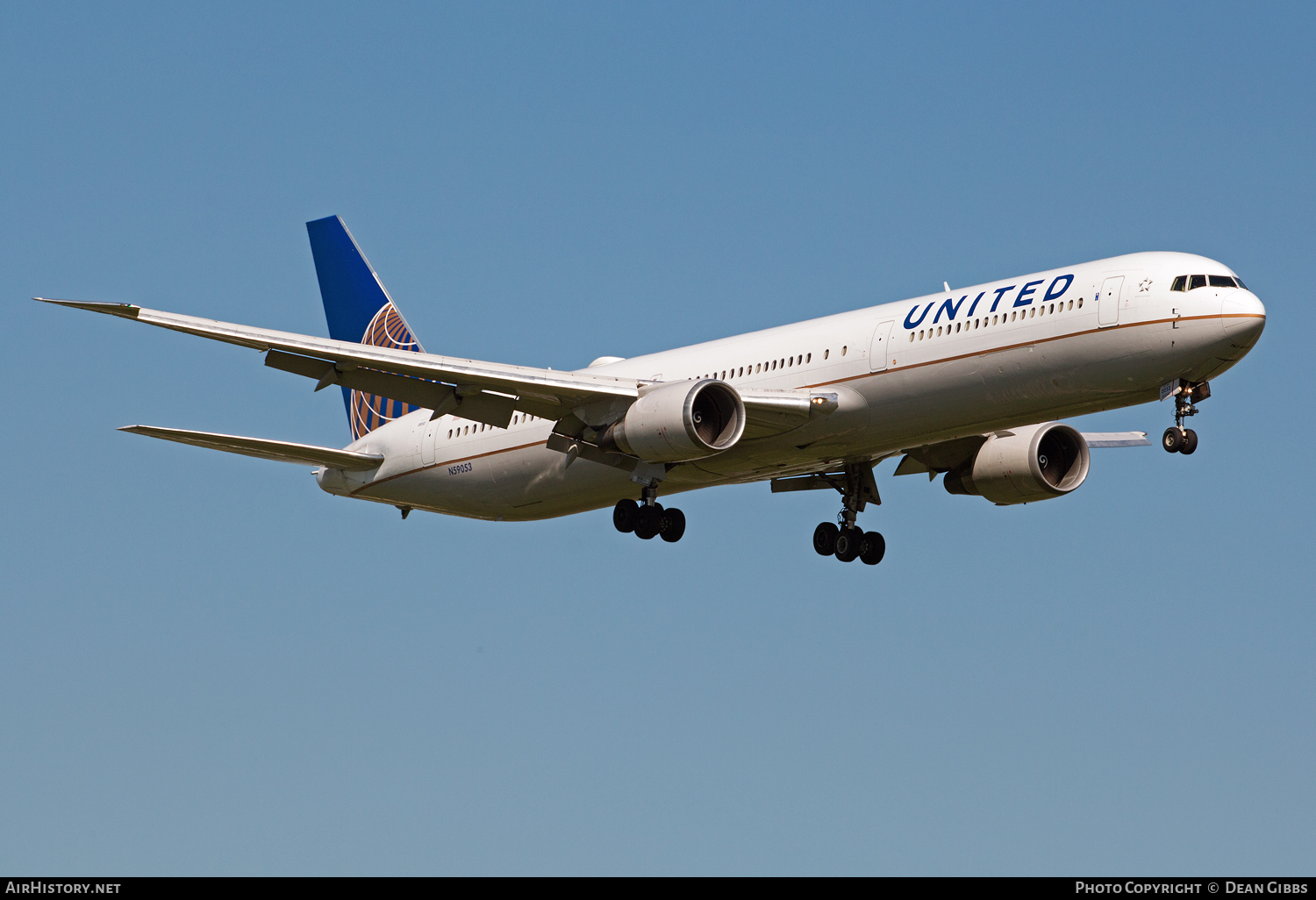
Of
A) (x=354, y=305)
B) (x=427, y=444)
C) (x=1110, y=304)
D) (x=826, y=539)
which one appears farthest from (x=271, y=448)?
(x=1110, y=304)

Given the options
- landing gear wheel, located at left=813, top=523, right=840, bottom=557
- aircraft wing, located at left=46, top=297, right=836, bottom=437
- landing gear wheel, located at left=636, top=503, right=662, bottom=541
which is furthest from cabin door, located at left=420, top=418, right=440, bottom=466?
landing gear wheel, located at left=813, top=523, right=840, bottom=557

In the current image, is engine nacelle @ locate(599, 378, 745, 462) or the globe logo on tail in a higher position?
the globe logo on tail

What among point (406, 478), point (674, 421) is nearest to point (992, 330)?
point (674, 421)

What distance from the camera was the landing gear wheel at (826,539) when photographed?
4241cm

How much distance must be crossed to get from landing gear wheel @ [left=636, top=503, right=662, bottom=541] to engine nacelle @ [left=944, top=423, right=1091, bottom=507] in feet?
26.1

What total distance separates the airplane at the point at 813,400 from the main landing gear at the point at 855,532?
49mm

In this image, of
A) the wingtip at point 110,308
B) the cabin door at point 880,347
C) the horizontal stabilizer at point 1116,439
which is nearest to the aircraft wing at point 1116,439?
the horizontal stabilizer at point 1116,439

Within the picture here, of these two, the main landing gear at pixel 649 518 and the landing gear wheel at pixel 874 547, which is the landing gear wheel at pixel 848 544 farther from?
the main landing gear at pixel 649 518

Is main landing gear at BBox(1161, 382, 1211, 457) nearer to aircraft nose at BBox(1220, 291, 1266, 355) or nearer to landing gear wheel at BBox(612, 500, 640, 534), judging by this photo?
aircraft nose at BBox(1220, 291, 1266, 355)

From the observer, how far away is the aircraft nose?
3178 centimetres

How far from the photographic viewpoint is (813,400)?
116 ft

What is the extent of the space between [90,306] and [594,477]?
13.2 m

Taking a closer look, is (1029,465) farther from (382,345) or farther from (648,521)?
(382,345)

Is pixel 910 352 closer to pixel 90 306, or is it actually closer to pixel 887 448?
pixel 887 448
